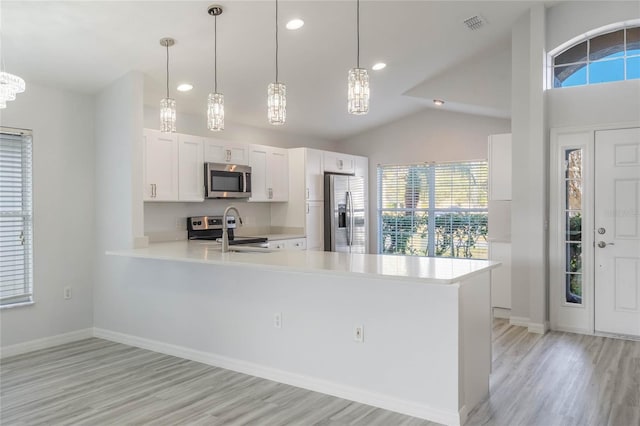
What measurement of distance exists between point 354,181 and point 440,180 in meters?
1.30

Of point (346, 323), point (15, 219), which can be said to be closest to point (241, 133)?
point (15, 219)

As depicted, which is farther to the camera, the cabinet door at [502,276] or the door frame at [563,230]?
the cabinet door at [502,276]

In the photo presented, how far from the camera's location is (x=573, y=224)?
4.83 metres

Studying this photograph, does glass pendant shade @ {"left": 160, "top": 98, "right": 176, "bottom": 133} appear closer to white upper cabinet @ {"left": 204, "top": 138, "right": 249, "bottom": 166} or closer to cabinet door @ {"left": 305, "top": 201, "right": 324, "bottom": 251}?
white upper cabinet @ {"left": 204, "top": 138, "right": 249, "bottom": 166}

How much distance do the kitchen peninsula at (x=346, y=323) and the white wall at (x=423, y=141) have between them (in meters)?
3.92

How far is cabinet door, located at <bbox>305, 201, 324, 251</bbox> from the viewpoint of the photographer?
21.1 ft

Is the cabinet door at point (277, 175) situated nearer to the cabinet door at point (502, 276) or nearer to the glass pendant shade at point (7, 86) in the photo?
the cabinet door at point (502, 276)

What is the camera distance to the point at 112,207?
463cm

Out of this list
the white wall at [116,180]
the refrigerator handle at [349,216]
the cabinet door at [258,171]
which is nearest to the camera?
the white wall at [116,180]

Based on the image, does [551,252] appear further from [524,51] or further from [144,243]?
[144,243]

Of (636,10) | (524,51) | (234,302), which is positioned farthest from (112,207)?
(636,10)

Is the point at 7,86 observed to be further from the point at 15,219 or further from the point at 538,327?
the point at 538,327

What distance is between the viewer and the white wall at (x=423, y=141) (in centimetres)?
676

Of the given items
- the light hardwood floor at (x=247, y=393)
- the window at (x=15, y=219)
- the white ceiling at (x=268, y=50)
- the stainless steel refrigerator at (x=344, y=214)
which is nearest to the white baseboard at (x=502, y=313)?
the light hardwood floor at (x=247, y=393)
